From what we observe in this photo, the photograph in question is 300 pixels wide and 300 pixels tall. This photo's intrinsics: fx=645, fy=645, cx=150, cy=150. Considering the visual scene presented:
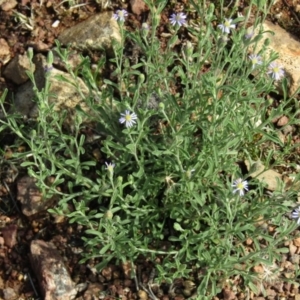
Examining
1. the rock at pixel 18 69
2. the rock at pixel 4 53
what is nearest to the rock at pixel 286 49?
the rock at pixel 18 69

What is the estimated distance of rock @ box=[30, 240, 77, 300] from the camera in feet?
15.0

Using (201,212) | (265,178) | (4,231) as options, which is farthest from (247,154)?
(4,231)

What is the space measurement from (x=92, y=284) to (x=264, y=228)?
131 centimetres

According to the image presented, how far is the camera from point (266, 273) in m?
4.65

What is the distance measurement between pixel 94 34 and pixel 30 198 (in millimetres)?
1507

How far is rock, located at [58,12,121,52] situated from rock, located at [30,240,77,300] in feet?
5.67

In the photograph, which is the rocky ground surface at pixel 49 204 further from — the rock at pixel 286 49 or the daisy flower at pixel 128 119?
the daisy flower at pixel 128 119

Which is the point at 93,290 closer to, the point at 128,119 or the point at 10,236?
the point at 10,236

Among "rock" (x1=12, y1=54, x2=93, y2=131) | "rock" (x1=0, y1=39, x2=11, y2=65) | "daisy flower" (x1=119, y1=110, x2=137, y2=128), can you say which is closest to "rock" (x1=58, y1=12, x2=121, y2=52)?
"rock" (x1=12, y1=54, x2=93, y2=131)

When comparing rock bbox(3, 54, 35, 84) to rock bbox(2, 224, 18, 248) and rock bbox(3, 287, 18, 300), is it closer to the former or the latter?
rock bbox(2, 224, 18, 248)

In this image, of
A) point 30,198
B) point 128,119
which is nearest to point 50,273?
point 30,198

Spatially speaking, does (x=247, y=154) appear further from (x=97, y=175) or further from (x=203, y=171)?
(x=97, y=175)

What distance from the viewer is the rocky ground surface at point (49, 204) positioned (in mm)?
4648

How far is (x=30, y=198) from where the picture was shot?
16.1 ft
